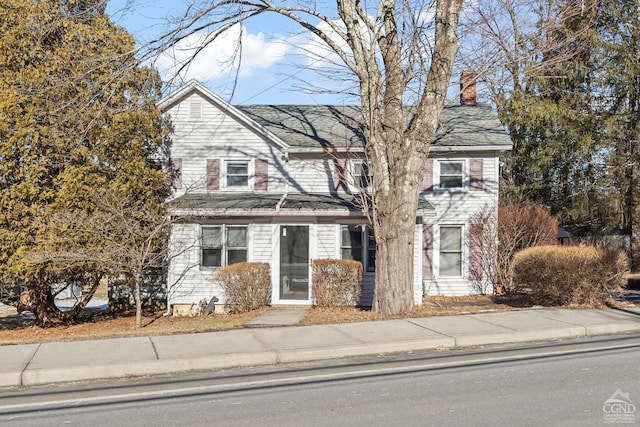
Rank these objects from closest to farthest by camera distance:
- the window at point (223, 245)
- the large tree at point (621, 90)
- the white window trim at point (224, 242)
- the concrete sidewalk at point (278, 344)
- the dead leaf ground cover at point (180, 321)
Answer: the concrete sidewalk at point (278, 344) → the dead leaf ground cover at point (180, 321) → the white window trim at point (224, 242) → the window at point (223, 245) → the large tree at point (621, 90)

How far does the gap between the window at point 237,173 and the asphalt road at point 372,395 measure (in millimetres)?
11109

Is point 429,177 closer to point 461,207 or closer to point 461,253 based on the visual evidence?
point 461,207

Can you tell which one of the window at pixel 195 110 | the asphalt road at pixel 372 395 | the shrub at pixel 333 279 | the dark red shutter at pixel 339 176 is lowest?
the asphalt road at pixel 372 395

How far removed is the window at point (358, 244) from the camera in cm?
1770

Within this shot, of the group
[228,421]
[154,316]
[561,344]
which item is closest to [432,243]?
[154,316]

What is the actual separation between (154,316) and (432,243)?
8700mm

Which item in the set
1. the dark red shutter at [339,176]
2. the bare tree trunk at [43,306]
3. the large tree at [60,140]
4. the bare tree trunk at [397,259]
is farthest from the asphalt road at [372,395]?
the dark red shutter at [339,176]

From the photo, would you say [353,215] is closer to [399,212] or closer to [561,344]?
[399,212]

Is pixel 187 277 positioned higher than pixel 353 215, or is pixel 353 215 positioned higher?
pixel 353 215

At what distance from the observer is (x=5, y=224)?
13.7m

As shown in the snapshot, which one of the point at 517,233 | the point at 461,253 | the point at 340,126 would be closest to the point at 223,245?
the point at 340,126

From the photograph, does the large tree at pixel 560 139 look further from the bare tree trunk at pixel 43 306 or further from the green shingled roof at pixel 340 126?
the bare tree trunk at pixel 43 306

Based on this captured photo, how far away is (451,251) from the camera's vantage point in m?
19.3

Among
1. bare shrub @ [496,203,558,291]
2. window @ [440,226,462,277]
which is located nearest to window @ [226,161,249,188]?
window @ [440,226,462,277]
